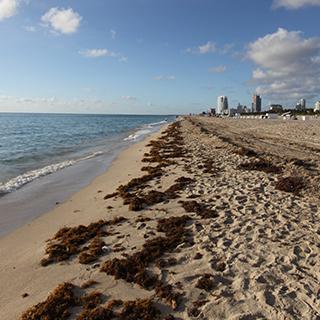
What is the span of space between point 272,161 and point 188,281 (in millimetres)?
11408

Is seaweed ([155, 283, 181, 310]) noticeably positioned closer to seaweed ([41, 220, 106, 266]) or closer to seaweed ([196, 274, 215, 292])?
seaweed ([196, 274, 215, 292])

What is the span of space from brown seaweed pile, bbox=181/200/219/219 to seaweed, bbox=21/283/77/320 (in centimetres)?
415

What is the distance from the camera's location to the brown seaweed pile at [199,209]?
8754 millimetres

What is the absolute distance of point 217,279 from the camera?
577cm

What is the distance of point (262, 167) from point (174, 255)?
8821 millimetres

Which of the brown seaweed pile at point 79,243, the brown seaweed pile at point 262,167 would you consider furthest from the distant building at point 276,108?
the brown seaweed pile at point 79,243

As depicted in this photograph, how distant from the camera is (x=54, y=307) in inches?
203

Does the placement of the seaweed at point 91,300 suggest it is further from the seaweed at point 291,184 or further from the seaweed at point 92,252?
the seaweed at point 291,184


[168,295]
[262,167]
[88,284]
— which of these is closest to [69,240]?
[88,284]

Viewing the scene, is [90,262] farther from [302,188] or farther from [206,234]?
[302,188]

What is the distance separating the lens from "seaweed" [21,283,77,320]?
198 inches

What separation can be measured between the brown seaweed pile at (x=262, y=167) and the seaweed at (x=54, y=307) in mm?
10191

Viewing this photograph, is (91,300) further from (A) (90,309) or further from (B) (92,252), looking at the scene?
(B) (92,252)

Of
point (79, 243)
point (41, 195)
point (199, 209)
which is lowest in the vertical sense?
point (41, 195)
